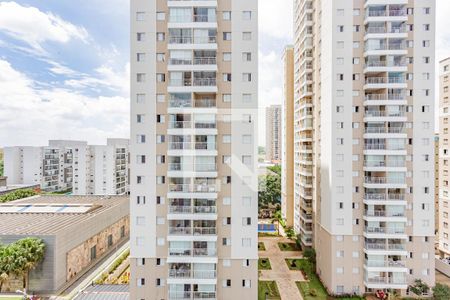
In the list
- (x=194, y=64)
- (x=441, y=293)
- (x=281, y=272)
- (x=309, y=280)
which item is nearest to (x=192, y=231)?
(x=194, y=64)

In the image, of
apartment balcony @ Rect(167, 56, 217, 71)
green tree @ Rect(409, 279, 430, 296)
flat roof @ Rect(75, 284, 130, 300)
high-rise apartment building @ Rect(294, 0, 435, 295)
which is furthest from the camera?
high-rise apartment building @ Rect(294, 0, 435, 295)

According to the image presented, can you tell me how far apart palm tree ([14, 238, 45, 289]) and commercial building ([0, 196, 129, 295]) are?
39 centimetres

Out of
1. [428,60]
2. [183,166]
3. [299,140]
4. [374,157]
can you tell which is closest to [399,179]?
[374,157]

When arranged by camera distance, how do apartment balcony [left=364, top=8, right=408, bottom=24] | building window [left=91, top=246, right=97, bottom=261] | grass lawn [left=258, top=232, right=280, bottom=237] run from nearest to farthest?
apartment balcony [left=364, top=8, right=408, bottom=24] < building window [left=91, top=246, right=97, bottom=261] < grass lawn [left=258, top=232, right=280, bottom=237]

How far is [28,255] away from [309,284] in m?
24.6

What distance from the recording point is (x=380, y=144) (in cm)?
2233

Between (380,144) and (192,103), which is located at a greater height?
(192,103)

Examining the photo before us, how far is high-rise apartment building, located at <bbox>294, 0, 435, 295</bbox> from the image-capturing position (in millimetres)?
21906

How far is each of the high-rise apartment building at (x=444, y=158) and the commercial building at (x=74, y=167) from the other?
59.3m

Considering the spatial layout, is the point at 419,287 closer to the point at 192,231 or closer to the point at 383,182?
the point at 383,182

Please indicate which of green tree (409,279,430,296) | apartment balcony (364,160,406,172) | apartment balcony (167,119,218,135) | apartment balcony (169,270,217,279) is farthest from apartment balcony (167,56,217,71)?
green tree (409,279,430,296)

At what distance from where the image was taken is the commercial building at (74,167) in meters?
59.7

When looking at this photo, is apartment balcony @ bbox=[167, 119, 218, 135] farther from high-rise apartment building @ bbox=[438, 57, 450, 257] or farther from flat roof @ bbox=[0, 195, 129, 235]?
high-rise apartment building @ bbox=[438, 57, 450, 257]

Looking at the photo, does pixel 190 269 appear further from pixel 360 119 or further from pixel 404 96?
pixel 404 96
